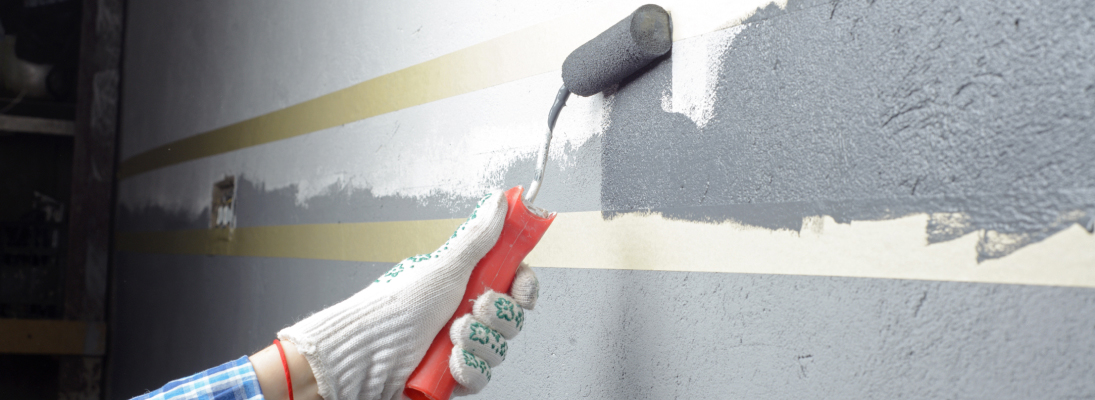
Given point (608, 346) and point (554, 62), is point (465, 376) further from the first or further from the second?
point (554, 62)

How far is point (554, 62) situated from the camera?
104 cm

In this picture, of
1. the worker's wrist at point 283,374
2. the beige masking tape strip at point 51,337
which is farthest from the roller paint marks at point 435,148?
the beige masking tape strip at point 51,337

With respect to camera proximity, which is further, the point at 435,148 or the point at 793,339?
the point at 435,148

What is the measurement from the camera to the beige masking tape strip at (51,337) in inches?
113

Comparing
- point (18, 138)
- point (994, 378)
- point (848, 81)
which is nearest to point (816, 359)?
point (994, 378)

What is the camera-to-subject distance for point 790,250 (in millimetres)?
738

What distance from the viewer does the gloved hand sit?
84cm

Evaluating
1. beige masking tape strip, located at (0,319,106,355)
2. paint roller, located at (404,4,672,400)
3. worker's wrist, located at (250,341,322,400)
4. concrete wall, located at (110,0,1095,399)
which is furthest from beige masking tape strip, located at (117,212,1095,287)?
beige masking tape strip, located at (0,319,106,355)

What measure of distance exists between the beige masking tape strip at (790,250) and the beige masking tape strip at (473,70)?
24cm

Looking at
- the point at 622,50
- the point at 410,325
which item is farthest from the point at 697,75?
the point at 410,325

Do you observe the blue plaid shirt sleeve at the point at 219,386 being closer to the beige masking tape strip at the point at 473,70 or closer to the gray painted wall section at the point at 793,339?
the gray painted wall section at the point at 793,339

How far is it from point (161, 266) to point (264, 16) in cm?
129

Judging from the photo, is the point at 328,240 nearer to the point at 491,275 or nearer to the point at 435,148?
the point at 435,148

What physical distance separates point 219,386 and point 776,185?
2.27ft
